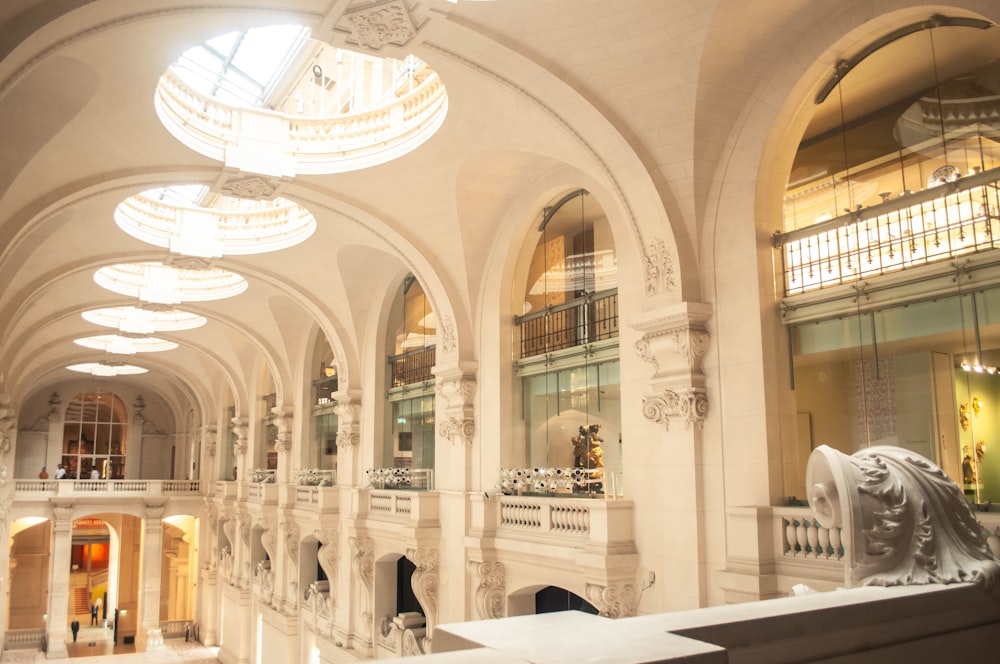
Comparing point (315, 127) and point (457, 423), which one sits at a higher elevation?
point (315, 127)

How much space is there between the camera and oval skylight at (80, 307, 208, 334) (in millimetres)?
24188

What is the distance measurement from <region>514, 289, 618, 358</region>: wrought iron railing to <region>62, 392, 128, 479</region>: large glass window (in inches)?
1227

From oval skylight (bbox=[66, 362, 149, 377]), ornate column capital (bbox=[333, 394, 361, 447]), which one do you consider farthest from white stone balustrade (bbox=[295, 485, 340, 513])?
oval skylight (bbox=[66, 362, 149, 377])

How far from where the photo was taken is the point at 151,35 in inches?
334

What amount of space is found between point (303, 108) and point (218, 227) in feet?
11.6

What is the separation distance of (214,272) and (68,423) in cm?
2167

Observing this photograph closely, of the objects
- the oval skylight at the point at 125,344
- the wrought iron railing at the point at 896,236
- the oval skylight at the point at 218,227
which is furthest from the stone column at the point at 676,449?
the oval skylight at the point at 125,344

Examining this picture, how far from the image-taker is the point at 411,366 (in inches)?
664

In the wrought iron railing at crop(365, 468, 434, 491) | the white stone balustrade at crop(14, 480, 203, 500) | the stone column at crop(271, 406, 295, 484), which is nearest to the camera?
the wrought iron railing at crop(365, 468, 434, 491)

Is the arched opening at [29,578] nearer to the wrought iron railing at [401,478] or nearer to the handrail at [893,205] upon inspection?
the wrought iron railing at [401,478]

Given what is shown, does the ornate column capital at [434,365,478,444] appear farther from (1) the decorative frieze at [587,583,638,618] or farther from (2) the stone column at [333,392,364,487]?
(2) the stone column at [333,392,364,487]

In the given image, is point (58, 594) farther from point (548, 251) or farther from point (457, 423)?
point (548, 251)

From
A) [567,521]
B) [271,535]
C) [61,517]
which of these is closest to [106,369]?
[61,517]

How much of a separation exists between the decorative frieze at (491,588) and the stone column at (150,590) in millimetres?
22443
